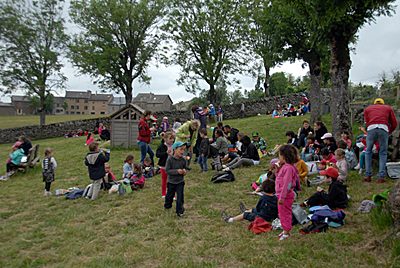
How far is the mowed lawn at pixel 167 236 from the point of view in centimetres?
421

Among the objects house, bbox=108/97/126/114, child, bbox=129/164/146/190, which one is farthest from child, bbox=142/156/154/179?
house, bbox=108/97/126/114

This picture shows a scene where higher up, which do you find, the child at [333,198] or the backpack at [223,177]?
the child at [333,198]

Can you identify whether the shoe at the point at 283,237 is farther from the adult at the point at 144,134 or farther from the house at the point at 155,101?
the house at the point at 155,101

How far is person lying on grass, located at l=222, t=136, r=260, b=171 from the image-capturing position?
10234mm

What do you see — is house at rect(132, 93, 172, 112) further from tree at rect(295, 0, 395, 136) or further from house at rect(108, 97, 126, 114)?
tree at rect(295, 0, 395, 136)

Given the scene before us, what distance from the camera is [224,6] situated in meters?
34.1

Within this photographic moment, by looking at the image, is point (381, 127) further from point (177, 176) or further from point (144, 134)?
point (144, 134)

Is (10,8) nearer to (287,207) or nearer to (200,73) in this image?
(200,73)

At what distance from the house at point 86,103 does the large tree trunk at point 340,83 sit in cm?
10110

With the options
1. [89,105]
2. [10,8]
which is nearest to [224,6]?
[10,8]

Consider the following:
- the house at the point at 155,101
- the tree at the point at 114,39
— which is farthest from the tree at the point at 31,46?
the house at the point at 155,101

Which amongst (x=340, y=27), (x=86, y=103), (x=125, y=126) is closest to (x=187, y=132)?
(x=340, y=27)

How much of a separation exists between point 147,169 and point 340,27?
7.17m

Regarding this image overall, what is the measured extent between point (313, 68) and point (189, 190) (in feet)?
30.4
